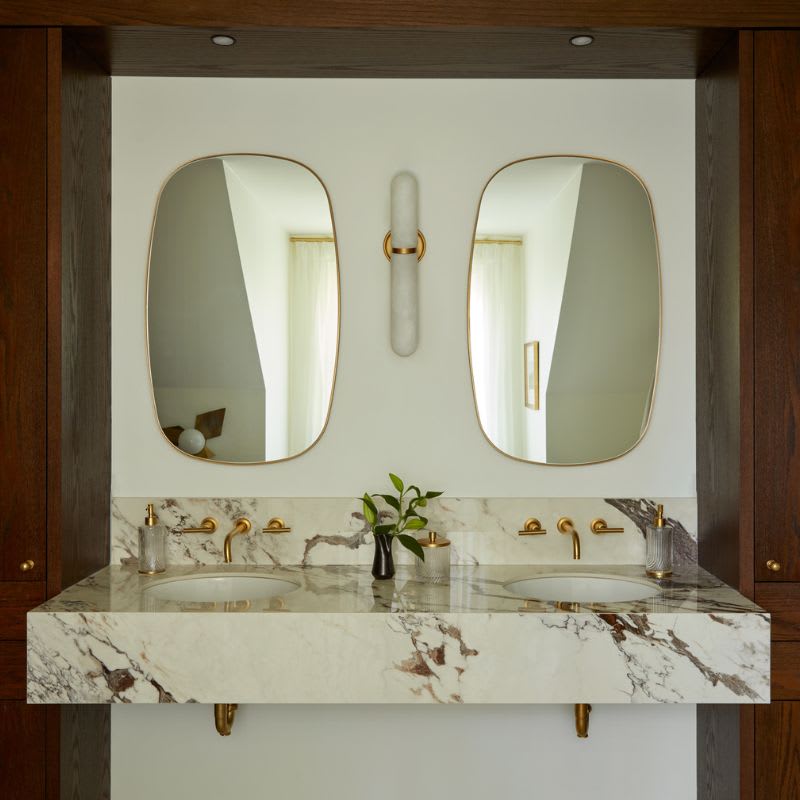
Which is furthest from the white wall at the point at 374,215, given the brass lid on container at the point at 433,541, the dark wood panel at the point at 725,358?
the brass lid on container at the point at 433,541

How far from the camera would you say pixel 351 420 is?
2148 millimetres

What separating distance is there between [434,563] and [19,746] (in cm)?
102

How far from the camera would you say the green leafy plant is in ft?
6.27

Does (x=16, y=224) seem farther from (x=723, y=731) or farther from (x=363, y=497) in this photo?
(x=723, y=731)

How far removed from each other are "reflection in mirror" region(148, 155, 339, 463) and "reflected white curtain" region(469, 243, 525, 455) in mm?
381

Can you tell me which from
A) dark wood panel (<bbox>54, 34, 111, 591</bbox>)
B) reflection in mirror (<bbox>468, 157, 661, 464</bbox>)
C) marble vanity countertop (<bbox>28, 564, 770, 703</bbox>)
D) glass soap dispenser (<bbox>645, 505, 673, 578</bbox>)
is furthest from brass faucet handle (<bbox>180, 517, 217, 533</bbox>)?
glass soap dispenser (<bbox>645, 505, 673, 578</bbox>)

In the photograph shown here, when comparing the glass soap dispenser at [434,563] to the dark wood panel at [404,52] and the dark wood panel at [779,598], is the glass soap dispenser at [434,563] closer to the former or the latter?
the dark wood panel at [779,598]

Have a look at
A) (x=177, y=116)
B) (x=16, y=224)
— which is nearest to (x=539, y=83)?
(x=177, y=116)

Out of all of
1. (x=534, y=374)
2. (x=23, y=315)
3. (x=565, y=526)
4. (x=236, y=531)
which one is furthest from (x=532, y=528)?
(x=23, y=315)

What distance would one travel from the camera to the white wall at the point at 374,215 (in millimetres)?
2143

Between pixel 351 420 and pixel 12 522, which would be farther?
pixel 351 420

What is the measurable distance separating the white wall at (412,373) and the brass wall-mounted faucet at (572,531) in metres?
0.09

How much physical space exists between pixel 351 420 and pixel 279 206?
60 centimetres

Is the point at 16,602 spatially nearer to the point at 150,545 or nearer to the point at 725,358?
the point at 150,545
